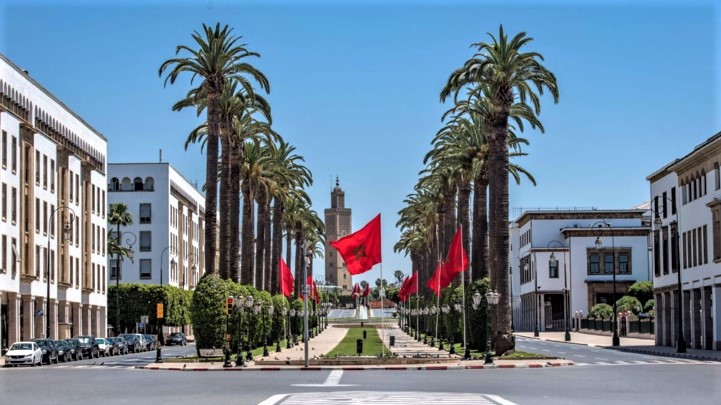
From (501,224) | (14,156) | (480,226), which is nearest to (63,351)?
(14,156)

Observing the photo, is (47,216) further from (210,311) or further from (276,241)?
(210,311)

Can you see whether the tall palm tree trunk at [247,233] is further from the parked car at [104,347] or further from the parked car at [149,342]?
the parked car at [149,342]

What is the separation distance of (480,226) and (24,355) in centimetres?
2690

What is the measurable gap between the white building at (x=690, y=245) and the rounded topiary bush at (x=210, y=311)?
2654 centimetres

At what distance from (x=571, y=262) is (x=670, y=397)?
388 feet

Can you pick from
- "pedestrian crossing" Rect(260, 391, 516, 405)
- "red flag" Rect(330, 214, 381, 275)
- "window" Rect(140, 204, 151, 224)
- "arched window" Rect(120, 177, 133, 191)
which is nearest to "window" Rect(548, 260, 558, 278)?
"window" Rect(140, 204, 151, 224)

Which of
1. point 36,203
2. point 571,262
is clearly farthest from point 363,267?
point 571,262

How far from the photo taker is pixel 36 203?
9256cm

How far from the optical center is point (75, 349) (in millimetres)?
78812

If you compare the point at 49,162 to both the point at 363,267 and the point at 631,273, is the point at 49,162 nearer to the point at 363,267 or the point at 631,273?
the point at 363,267

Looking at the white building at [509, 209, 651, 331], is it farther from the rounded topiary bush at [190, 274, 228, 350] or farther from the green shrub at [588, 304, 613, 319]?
the rounded topiary bush at [190, 274, 228, 350]

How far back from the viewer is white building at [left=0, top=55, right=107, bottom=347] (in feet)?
280

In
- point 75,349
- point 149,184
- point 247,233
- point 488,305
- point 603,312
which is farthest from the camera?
point 149,184

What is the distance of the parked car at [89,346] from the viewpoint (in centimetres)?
8188
